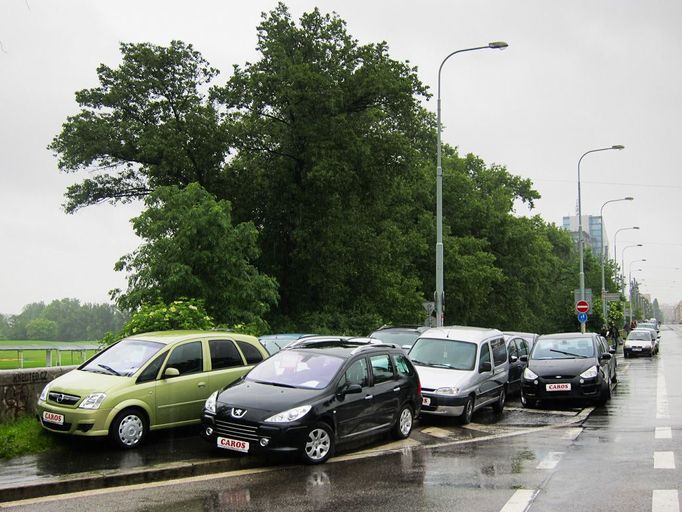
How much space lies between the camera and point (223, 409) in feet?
31.1

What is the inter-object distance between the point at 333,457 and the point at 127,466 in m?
2.73

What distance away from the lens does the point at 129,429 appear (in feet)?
32.7

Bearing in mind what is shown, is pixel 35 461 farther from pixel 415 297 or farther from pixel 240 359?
pixel 415 297

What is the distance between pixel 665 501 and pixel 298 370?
4914 millimetres

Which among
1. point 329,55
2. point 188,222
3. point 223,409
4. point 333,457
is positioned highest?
point 329,55

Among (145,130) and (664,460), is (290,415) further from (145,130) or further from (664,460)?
(145,130)

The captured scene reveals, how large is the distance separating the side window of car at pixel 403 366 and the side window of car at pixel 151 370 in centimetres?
360

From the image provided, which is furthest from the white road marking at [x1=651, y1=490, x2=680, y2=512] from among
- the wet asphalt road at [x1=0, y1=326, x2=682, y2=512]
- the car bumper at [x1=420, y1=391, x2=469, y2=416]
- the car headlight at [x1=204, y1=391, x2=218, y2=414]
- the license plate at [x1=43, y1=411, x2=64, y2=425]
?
the license plate at [x1=43, y1=411, x2=64, y2=425]

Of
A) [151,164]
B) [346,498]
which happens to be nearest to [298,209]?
[151,164]

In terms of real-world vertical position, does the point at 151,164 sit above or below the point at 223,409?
above

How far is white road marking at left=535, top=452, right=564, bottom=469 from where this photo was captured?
9461 millimetres

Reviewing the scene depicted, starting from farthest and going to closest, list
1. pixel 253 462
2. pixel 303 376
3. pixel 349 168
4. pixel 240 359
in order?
pixel 349 168, pixel 240 359, pixel 303 376, pixel 253 462

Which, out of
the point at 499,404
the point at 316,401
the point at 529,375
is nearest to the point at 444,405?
the point at 499,404

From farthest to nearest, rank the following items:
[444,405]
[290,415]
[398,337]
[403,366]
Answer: [398,337] → [444,405] → [403,366] → [290,415]
